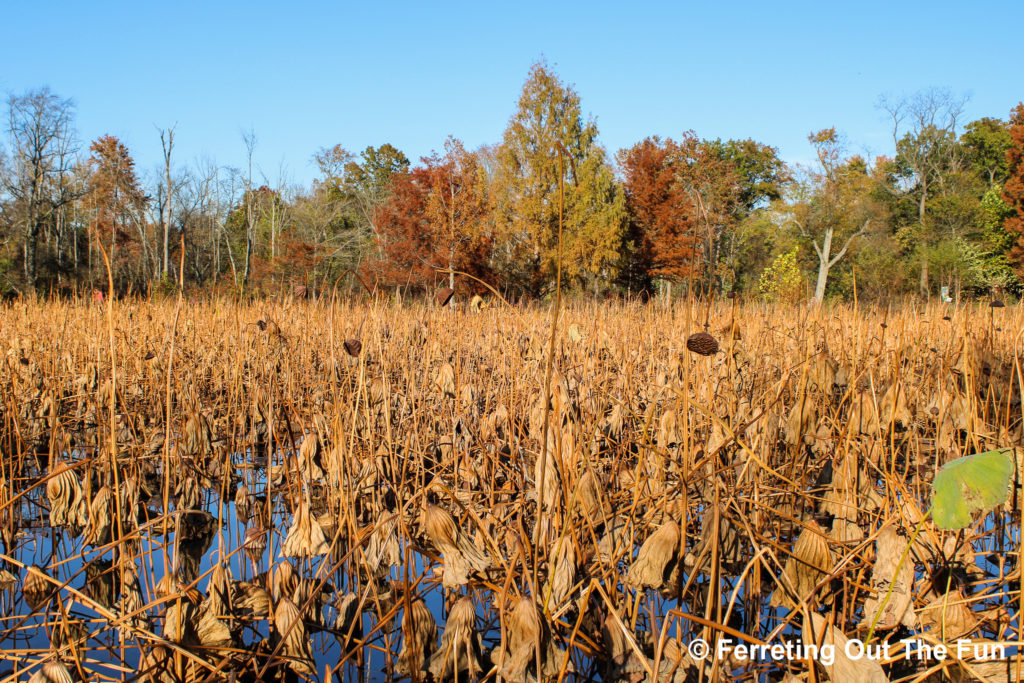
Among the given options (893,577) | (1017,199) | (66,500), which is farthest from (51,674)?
(1017,199)

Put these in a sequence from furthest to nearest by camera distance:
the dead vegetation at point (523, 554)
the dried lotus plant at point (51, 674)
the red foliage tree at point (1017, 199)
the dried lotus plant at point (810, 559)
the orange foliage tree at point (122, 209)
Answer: the orange foliage tree at point (122, 209), the red foliage tree at point (1017, 199), the dried lotus plant at point (810, 559), the dead vegetation at point (523, 554), the dried lotus plant at point (51, 674)

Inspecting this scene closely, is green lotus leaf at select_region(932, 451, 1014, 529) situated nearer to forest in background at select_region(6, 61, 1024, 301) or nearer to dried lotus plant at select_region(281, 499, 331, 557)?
dried lotus plant at select_region(281, 499, 331, 557)

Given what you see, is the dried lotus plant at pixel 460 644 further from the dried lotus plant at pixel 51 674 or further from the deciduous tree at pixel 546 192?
the deciduous tree at pixel 546 192

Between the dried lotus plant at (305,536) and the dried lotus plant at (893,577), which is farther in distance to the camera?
the dried lotus plant at (305,536)

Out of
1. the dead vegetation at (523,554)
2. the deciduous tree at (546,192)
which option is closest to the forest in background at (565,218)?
the deciduous tree at (546,192)

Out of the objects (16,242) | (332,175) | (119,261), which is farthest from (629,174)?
(16,242)

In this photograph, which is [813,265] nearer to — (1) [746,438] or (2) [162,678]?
(1) [746,438]

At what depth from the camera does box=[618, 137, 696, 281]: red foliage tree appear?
1938 centimetres

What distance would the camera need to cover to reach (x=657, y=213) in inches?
785

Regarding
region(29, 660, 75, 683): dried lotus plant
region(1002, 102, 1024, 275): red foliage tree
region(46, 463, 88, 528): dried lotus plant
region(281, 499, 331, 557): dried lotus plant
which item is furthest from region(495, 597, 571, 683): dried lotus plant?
region(1002, 102, 1024, 275): red foliage tree

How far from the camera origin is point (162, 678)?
3.84 feet

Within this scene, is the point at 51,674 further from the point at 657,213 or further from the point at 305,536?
the point at 657,213

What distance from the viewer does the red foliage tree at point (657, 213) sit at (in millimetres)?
19375

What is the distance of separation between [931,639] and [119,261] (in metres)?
27.6
